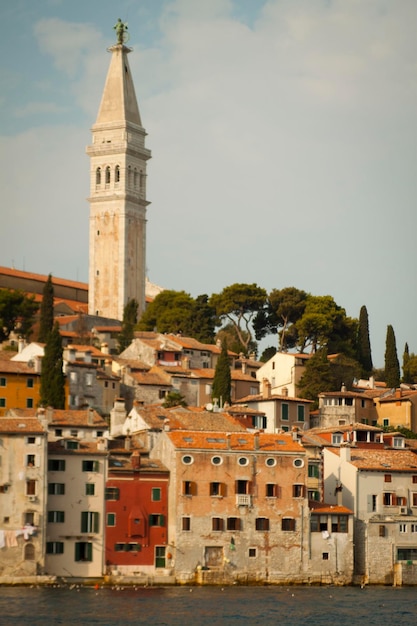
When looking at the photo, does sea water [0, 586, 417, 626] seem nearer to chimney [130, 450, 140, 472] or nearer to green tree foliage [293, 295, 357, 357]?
chimney [130, 450, 140, 472]

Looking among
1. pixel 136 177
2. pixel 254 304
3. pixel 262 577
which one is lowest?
pixel 262 577

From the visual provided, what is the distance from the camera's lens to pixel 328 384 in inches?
4328

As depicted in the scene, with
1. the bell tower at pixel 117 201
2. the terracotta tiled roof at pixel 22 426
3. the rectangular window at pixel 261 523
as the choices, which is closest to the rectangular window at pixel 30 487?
the terracotta tiled roof at pixel 22 426

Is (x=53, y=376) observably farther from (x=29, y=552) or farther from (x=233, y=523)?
(x=29, y=552)

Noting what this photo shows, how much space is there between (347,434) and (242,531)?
14194 millimetres

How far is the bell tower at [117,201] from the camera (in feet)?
454

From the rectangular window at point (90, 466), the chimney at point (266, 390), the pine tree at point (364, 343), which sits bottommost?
the rectangular window at point (90, 466)

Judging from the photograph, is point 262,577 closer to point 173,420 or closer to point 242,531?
point 242,531

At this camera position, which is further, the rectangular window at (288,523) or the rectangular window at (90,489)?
the rectangular window at (288,523)

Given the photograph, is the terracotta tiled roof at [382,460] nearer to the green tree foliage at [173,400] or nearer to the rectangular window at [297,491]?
the rectangular window at [297,491]

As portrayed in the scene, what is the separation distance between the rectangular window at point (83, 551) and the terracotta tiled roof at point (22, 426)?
548cm

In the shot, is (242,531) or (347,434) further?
(347,434)

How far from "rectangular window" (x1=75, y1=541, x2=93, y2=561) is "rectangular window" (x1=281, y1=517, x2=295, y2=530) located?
9462 mm

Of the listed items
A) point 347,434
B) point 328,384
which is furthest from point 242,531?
point 328,384
